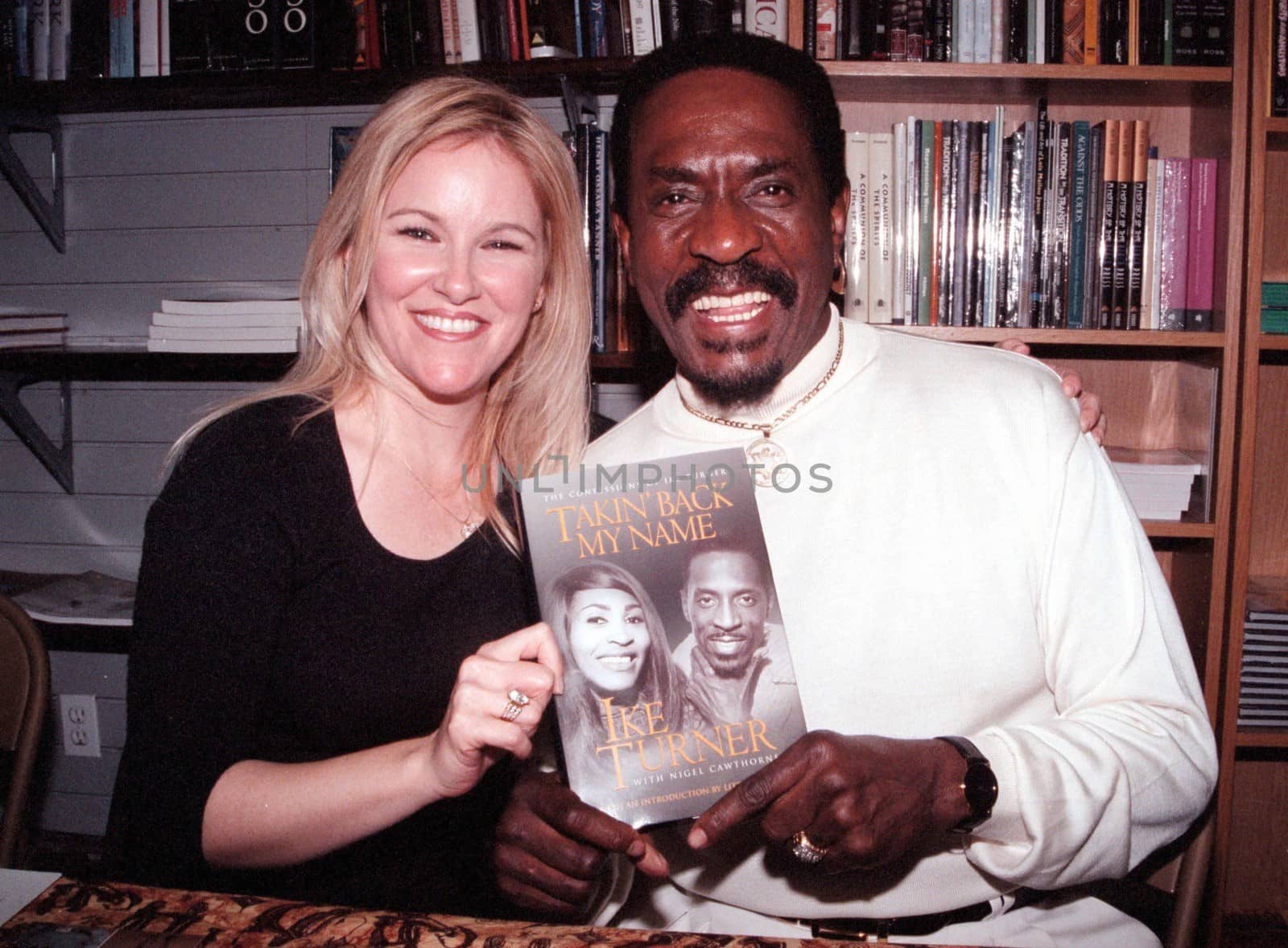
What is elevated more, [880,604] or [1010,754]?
[880,604]

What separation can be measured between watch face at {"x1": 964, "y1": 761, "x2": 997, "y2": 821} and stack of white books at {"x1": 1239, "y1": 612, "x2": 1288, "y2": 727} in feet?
4.28

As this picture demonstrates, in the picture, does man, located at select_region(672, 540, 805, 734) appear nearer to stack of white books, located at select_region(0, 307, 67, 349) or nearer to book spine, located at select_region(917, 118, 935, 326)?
book spine, located at select_region(917, 118, 935, 326)

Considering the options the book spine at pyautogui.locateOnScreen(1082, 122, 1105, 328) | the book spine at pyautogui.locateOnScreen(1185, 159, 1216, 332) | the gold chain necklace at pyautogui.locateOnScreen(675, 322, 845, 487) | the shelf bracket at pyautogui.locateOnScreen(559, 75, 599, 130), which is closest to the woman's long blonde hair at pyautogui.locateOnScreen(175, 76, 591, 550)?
the gold chain necklace at pyautogui.locateOnScreen(675, 322, 845, 487)

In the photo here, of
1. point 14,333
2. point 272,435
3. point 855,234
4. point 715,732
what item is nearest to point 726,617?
point 715,732

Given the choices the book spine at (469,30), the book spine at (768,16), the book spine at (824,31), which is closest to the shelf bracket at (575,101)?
the book spine at (469,30)

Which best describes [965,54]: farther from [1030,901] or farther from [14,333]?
[14,333]

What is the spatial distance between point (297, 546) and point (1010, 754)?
40.1 inches

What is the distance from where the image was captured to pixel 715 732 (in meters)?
1.01

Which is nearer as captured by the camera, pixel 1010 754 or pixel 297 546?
pixel 1010 754

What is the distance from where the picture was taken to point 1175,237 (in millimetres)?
1988

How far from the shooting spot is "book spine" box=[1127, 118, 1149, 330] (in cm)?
198

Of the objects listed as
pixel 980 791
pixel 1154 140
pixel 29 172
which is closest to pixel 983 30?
pixel 1154 140

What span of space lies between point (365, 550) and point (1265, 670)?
1.97 metres

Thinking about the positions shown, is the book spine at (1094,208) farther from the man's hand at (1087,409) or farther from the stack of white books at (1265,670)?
the stack of white books at (1265,670)
